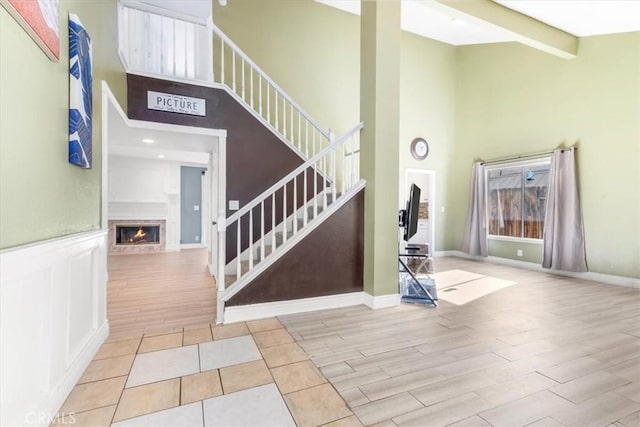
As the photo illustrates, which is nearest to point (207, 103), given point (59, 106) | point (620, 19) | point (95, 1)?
point (95, 1)

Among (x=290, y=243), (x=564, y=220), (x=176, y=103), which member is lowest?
(x=290, y=243)

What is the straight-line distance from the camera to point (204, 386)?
172 cm

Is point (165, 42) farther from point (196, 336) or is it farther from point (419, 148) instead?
point (419, 148)

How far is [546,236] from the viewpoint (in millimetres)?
4859

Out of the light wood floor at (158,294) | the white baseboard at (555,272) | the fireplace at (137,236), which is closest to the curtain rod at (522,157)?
the white baseboard at (555,272)

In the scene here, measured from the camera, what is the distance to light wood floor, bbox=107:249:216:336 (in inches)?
108

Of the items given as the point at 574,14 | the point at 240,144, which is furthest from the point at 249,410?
the point at 574,14

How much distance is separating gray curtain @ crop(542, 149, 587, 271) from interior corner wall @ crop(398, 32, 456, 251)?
6.93 feet

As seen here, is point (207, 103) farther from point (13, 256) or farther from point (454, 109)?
point (454, 109)

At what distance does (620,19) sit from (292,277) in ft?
18.2

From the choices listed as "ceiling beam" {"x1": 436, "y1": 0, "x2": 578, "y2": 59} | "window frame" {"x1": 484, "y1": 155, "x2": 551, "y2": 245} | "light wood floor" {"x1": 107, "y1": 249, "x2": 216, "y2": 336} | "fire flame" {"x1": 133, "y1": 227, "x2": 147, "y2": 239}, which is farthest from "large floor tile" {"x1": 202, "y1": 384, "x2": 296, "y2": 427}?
"fire flame" {"x1": 133, "y1": 227, "x2": 147, "y2": 239}

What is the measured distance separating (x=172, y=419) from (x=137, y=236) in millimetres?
7106

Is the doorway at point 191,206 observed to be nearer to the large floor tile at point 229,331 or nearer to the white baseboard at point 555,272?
the large floor tile at point 229,331

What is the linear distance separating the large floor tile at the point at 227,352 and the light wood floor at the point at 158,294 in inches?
21.8
